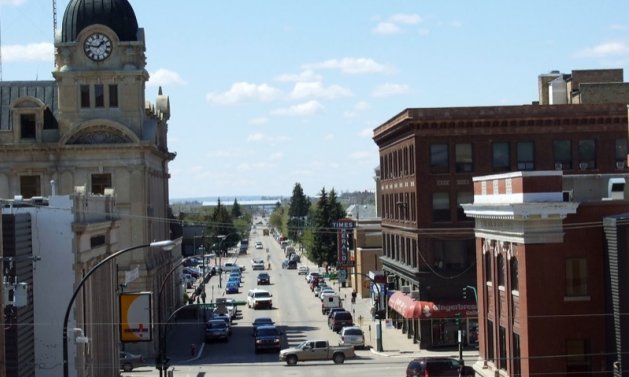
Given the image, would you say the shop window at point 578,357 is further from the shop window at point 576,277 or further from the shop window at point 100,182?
the shop window at point 100,182

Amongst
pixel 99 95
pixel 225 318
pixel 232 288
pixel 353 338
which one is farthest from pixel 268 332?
pixel 232 288

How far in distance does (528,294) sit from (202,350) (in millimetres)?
38731

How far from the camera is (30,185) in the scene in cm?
7150

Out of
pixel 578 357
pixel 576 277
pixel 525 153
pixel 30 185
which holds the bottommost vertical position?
pixel 578 357

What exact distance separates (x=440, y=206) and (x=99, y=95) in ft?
76.5

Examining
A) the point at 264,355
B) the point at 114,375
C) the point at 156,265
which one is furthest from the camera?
the point at 156,265

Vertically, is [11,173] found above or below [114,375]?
above

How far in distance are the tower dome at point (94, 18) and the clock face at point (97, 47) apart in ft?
2.97

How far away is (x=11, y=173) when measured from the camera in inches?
2808

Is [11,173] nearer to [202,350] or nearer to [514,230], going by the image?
[202,350]

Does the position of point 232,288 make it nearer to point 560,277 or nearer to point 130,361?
point 130,361

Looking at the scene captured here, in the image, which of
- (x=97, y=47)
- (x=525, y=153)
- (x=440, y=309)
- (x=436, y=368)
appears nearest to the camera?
(x=436, y=368)

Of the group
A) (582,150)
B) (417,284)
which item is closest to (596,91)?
(582,150)

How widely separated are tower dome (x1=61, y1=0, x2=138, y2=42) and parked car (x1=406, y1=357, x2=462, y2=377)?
32.9m
